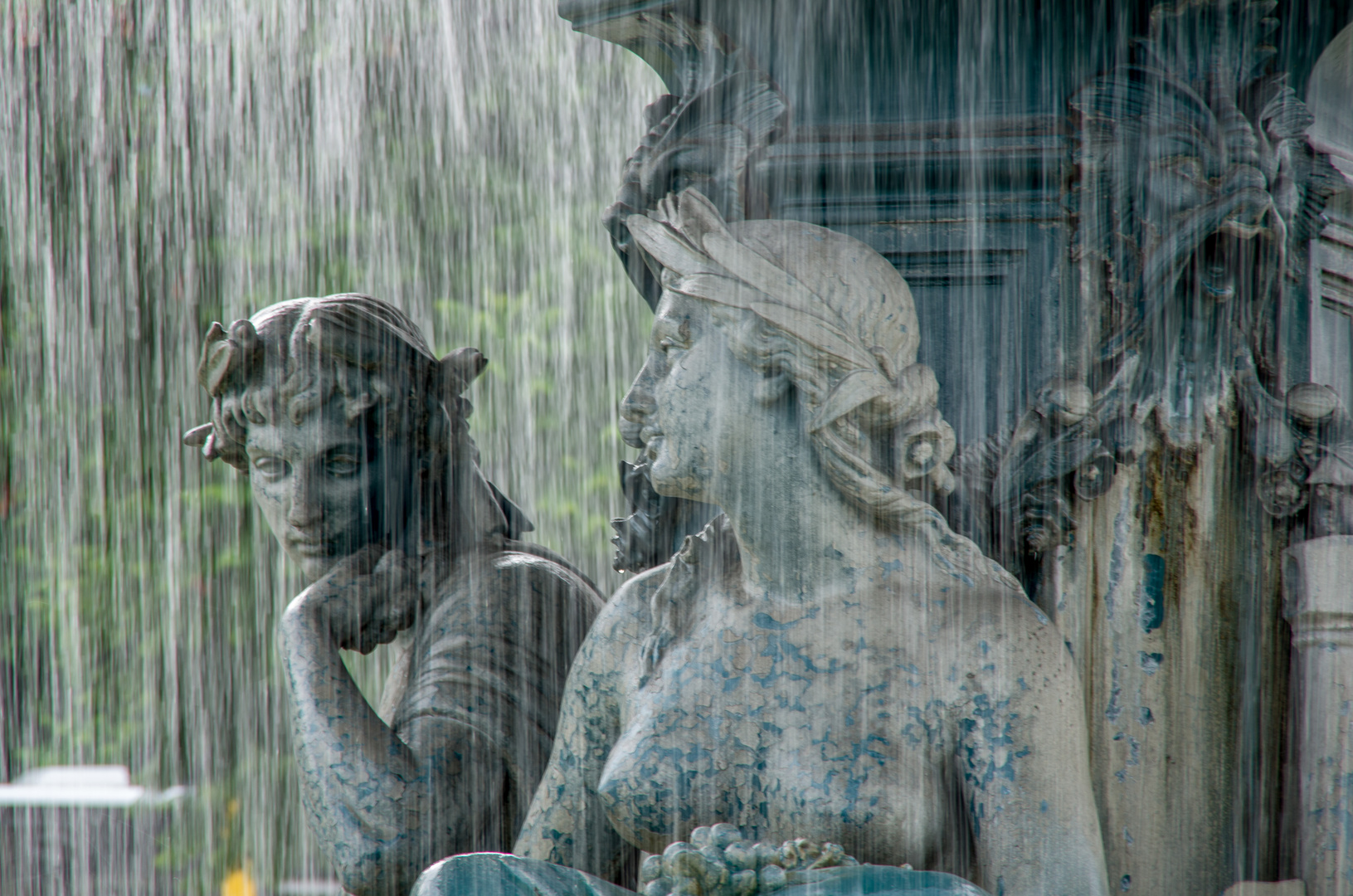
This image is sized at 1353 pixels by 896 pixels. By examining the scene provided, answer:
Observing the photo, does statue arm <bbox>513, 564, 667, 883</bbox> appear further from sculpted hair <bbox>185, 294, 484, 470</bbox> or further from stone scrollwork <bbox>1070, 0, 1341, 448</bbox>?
stone scrollwork <bbox>1070, 0, 1341, 448</bbox>

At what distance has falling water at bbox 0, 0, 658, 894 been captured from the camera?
8836 millimetres

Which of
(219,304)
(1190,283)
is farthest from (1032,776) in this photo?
(219,304)

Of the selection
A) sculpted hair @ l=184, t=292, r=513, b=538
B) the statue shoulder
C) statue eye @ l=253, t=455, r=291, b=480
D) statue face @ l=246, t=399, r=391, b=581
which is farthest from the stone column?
statue eye @ l=253, t=455, r=291, b=480

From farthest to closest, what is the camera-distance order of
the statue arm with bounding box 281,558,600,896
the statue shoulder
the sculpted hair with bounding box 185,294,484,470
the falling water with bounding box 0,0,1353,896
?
1. the falling water with bounding box 0,0,1353,896
2. the sculpted hair with bounding box 185,294,484,470
3. the statue arm with bounding box 281,558,600,896
4. the statue shoulder

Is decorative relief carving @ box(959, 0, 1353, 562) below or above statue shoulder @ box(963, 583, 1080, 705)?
above

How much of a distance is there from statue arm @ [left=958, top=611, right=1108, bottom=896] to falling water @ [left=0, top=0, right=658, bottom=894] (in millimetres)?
5932

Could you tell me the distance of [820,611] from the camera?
2.93 meters

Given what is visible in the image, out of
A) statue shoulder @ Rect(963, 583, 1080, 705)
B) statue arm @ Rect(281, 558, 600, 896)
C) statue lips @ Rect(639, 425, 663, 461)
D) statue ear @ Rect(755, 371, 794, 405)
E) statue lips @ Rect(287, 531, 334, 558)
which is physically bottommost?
statue arm @ Rect(281, 558, 600, 896)

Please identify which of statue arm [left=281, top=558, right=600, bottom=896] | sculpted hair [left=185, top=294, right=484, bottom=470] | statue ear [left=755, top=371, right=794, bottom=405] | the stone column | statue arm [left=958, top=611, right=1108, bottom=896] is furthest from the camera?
sculpted hair [left=185, top=294, right=484, bottom=470]

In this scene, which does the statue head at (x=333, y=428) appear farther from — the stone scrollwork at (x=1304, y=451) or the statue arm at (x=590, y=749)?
the stone scrollwork at (x=1304, y=451)

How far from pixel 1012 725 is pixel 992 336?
88 centimetres

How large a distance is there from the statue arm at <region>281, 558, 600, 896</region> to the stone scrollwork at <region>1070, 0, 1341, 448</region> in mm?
1333

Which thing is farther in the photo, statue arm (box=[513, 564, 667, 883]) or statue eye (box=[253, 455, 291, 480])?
statue eye (box=[253, 455, 291, 480])

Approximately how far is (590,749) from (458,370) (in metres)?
1.10
